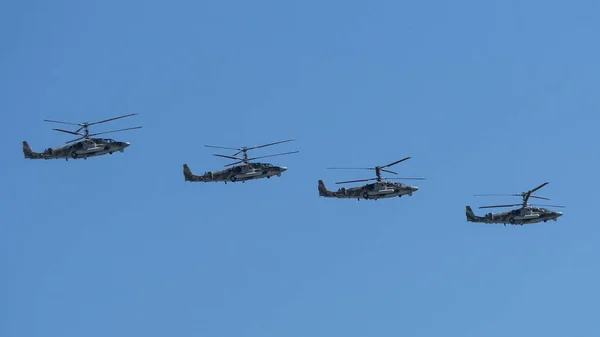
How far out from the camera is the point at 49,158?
144m

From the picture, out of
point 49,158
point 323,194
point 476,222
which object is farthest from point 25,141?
point 476,222

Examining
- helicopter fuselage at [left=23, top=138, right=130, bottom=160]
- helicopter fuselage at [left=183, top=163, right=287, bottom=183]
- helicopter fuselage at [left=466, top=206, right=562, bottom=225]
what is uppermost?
helicopter fuselage at [left=23, top=138, right=130, bottom=160]

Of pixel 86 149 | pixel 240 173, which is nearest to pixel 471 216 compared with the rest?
pixel 240 173

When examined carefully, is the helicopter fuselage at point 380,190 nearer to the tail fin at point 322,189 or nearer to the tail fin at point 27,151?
the tail fin at point 322,189

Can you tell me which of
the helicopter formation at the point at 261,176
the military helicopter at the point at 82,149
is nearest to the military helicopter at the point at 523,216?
the helicopter formation at the point at 261,176

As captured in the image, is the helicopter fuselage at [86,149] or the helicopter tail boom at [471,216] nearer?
the helicopter fuselage at [86,149]

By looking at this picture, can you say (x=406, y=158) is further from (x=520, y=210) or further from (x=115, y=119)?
(x=115, y=119)

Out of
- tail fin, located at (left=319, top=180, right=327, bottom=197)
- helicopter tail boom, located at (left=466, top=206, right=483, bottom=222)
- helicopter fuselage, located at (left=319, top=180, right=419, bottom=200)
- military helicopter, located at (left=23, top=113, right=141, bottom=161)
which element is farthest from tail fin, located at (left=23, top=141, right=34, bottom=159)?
helicopter tail boom, located at (left=466, top=206, right=483, bottom=222)

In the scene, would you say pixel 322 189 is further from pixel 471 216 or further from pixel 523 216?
pixel 523 216

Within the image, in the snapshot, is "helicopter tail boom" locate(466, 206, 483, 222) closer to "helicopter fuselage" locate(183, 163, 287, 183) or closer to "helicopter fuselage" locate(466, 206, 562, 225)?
"helicopter fuselage" locate(466, 206, 562, 225)

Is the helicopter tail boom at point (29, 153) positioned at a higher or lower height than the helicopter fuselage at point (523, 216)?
higher

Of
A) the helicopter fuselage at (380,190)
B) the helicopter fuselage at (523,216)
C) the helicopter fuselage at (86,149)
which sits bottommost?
the helicopter fuselage at (523,216)

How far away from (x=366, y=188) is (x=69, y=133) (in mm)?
39288

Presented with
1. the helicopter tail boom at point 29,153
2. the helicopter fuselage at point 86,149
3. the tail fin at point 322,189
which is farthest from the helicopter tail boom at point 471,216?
the helicopter tail boom at point 29,153
